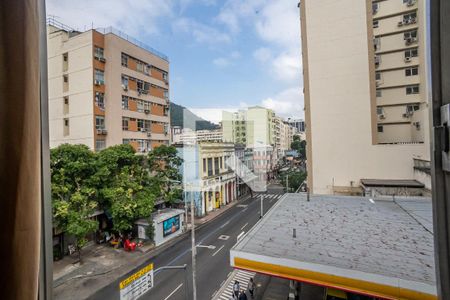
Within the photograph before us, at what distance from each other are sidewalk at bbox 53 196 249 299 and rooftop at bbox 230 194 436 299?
272cm

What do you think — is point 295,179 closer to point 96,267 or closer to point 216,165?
point 216,165

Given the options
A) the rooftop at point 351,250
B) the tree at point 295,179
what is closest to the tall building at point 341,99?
the rooftop at point 351,250

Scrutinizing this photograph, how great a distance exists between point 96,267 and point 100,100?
146 inches

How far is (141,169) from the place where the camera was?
600 centimetres

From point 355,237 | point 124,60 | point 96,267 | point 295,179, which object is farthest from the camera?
point 295,179

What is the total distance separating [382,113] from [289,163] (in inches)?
134

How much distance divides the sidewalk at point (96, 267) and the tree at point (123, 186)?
1.92 feet

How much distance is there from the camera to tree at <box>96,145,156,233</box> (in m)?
5.19

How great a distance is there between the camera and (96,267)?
4.61 metres

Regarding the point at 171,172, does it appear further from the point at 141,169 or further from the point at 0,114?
the point at 0,114

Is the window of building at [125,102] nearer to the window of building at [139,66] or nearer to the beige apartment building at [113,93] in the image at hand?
the beige apartment building at [113,93]

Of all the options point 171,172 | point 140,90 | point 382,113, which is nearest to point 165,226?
point 171,172

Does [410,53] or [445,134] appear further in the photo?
[410,53]

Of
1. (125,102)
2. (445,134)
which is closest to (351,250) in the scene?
(445,134)
